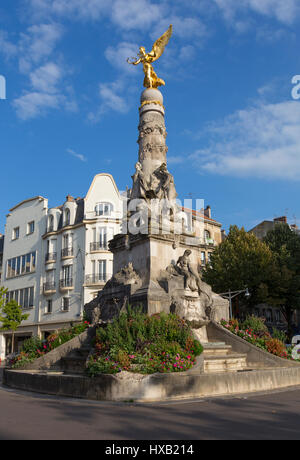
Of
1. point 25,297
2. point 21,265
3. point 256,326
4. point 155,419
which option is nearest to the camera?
point 155,419

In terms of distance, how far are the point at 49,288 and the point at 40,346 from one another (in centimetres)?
2634

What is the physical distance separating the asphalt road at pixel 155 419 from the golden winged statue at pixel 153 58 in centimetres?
1682

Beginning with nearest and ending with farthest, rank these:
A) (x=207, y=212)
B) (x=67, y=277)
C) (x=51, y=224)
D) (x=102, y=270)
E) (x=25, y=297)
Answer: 1. (x=102, y=270)
2. (x=67, y=277)
3. (x=51, y=224)
4. (x=25, y=297)
5. (x=207, y=212)

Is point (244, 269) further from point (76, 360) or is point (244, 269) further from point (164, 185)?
point (76, 360)

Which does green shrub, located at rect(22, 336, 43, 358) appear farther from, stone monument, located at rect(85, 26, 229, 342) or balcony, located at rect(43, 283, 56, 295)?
balcony, located at rect(43, 283, 56, 295)

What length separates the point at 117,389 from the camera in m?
9.53

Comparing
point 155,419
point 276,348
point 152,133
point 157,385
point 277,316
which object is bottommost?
point 155,419

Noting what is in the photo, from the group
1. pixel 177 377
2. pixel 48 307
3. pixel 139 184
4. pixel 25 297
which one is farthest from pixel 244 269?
pixel 25 297

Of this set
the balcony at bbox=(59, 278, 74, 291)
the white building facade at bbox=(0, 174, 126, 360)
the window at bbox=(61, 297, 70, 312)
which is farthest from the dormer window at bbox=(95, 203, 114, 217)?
the window at bbox=(61, 297, 70, 312)

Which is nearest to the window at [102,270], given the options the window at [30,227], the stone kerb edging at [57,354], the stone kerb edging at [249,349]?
the window at [30,227]

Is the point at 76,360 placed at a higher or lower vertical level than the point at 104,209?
lower

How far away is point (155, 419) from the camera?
7.30 meters

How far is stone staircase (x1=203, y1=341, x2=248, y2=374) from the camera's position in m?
12.7

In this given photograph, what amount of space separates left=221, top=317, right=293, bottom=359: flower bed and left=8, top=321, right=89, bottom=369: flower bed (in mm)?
5946
